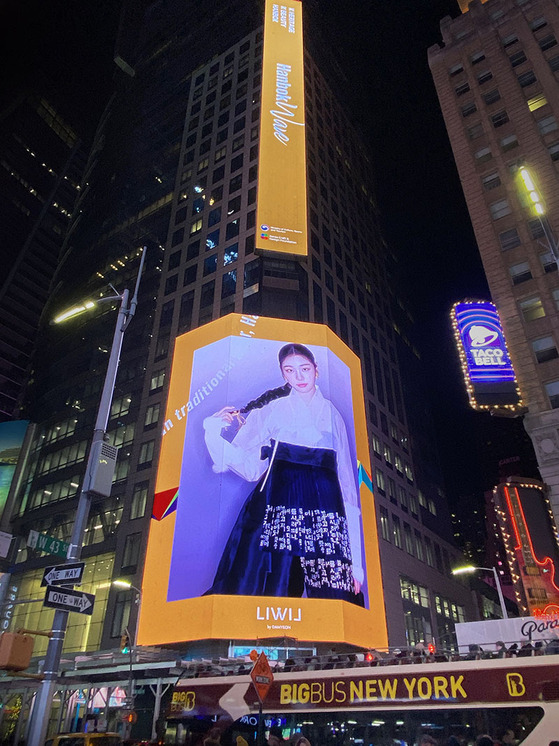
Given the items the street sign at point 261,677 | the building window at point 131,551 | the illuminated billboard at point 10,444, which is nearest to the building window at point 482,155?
the building window at point 131,551

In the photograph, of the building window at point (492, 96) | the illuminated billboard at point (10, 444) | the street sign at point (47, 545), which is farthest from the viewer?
the illuminated billboard at point (10, 444)

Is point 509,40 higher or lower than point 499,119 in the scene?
higher

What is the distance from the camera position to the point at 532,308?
116 feet

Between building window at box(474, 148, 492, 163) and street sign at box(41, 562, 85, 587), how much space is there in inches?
1714

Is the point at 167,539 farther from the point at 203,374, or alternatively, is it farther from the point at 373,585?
the point at 373,585

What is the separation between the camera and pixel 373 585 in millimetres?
41438

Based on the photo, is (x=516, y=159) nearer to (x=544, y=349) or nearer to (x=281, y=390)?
(x=544, y=349)

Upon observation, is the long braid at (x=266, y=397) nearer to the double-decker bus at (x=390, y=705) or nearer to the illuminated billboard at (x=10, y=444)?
the double-decker bus at (x=390, y=705)

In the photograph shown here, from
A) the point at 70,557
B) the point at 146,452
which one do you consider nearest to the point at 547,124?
the point at 146,452

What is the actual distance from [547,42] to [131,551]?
2134 inches

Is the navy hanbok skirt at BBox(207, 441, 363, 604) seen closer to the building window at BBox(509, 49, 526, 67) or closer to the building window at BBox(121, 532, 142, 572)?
the building window at BBox(121, 532, 142, 572)

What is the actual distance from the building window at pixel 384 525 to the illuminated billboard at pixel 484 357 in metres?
24.8

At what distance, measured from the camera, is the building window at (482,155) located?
43.3 m

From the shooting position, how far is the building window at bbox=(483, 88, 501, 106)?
45638mm
